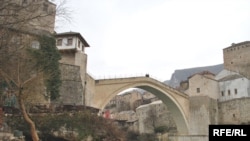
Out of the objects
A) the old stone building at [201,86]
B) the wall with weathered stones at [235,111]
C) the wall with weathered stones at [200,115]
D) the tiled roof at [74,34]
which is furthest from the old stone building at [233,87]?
the tiled roof at [74,34]

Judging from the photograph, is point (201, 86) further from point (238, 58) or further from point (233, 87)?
point (238, 58)

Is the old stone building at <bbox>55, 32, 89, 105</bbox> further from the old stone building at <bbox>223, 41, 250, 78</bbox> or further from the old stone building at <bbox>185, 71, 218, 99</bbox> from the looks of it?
the old stone building at <bbox>223, 41, 250, 78</bbox>

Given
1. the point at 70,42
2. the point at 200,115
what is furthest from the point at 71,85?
the point at 200,115

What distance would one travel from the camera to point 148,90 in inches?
1571

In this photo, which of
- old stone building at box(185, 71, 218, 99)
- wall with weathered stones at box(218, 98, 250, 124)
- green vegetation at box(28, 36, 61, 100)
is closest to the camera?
green vegetation at box(28, 36, 61, 100)

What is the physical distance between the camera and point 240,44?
58.2 m

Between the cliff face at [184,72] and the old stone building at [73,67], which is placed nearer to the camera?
the old stone building at [73,67]

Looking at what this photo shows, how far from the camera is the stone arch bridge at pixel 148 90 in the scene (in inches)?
1238

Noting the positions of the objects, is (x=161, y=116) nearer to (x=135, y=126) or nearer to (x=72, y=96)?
(x=135, y=126)

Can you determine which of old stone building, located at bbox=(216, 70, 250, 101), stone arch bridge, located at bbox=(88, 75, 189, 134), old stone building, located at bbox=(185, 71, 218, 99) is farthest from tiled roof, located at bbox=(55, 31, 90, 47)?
old stone building, located at bbox=(216, 70, 250, 101)

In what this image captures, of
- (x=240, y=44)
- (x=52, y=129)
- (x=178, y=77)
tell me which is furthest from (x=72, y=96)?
(x=178, y=77)

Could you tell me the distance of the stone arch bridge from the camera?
31453mm

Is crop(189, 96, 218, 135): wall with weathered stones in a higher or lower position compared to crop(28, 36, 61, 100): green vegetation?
lower

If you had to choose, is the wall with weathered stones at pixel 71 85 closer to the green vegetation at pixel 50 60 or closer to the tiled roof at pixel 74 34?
the green vegetation at pixel 50 60
